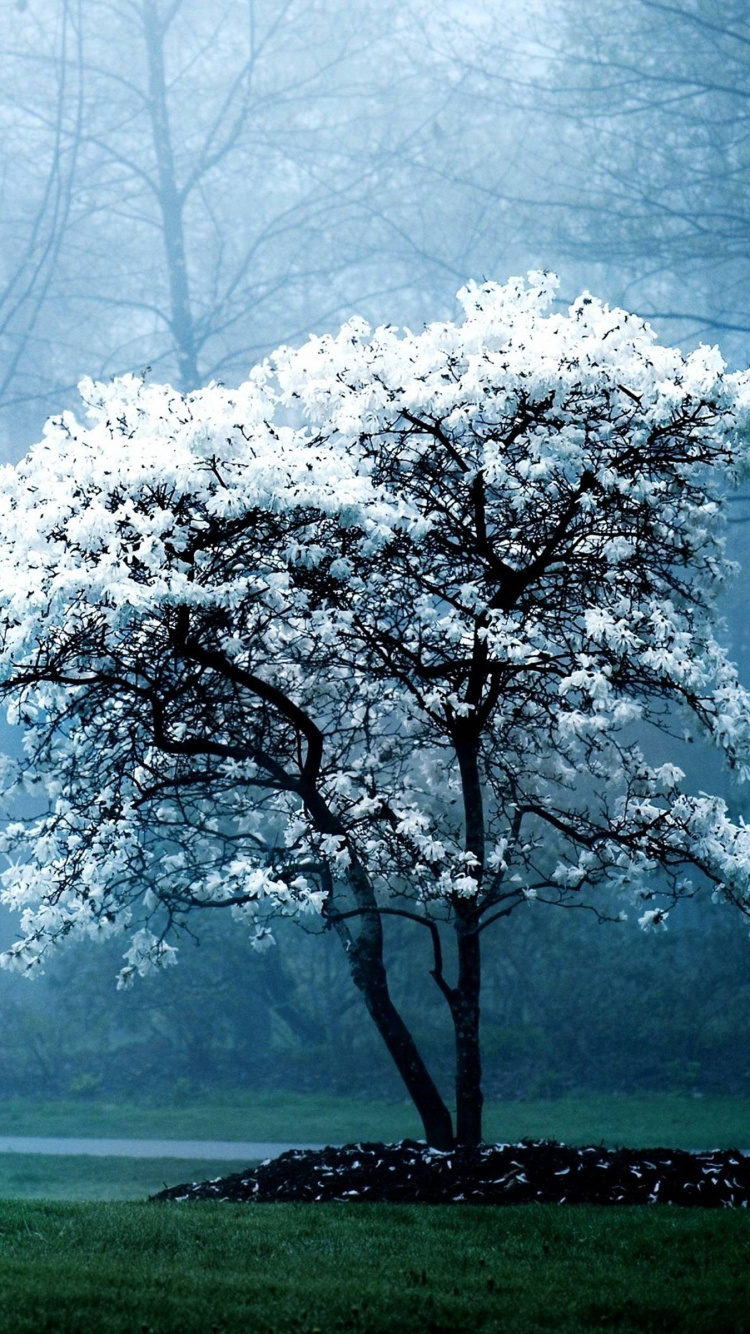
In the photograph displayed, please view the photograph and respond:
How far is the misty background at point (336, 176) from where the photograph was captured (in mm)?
27453

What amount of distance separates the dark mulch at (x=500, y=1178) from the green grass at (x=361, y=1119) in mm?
3848

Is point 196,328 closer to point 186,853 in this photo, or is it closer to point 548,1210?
point 186,853

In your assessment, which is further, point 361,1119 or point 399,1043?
point 361,1119

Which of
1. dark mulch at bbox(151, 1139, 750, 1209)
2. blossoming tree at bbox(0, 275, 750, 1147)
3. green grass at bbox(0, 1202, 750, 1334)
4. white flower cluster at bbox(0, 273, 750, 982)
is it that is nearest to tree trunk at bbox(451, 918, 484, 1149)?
blossoming tree at bbox(0, 275, 750, 1147)

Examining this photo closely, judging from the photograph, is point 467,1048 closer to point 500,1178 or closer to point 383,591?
point 500,1178

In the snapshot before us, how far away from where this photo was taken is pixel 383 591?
11641mm

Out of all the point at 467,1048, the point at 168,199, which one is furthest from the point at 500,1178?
the point at 168,199

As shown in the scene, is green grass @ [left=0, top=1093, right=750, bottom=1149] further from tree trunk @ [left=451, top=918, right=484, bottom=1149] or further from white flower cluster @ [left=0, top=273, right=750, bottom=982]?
white flower cluster @ [left=0, top=273, right=750, bottom=982]

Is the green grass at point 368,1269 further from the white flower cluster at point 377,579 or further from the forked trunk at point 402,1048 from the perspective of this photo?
the white flower cluster at point 377,579

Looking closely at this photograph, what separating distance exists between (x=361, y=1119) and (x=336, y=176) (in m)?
22.9

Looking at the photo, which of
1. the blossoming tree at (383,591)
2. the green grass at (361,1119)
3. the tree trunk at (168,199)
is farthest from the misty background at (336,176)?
the blossoming tree at (383,591)

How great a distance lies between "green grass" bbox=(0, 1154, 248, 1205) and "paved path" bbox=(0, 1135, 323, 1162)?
0.34 m

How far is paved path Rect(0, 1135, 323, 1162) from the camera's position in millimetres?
15055

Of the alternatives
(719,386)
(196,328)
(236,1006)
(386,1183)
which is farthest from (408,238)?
(386,1183)
